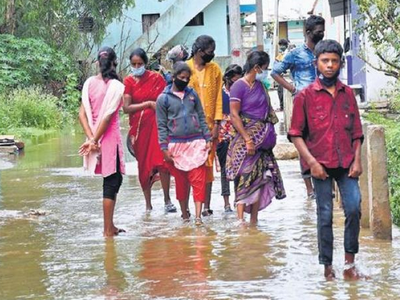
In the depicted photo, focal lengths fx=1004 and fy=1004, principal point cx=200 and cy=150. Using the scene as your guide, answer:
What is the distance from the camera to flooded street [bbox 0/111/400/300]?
6805 mm

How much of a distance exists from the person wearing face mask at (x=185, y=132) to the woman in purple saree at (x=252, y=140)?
327 millimetres

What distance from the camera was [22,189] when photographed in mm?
13094

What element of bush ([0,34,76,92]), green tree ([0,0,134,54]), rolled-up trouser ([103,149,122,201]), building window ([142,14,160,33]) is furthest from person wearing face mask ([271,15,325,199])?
building window ([142,14,160,33])

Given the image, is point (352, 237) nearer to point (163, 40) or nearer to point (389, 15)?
point (389, 15)

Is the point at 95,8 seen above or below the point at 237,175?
above

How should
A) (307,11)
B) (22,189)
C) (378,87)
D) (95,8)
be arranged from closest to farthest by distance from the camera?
1. (22,189)
2. (378,87)
3. (95,8)
4. (307,11)

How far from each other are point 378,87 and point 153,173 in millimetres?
12477

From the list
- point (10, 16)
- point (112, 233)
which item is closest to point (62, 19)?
point (10, 16)

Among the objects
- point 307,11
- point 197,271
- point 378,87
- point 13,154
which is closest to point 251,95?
point 197,271

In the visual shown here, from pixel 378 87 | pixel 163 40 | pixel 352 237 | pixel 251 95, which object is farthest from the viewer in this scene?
pixel 163 40

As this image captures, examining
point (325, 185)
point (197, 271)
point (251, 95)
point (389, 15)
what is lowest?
point (197, 271)

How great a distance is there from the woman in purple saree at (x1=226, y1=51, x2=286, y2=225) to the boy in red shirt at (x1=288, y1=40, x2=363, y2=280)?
2.75m

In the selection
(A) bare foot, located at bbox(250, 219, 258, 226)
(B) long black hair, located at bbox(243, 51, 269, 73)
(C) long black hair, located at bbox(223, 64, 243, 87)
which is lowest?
(A) bare foot, located at bbox(250, 219, 258, 226)

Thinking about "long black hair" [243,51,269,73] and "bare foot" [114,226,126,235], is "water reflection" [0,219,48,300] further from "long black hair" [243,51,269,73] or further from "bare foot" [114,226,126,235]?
"long black hair" [243,51,269,73]
